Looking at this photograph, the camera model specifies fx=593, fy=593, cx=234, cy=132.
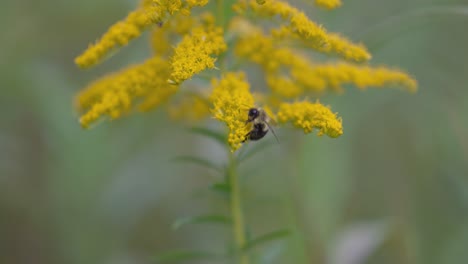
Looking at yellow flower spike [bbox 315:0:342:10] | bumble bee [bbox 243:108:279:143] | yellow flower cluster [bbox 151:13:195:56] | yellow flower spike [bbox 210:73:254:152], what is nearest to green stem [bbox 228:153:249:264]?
bumble bee [bbox 243:108:279:143]

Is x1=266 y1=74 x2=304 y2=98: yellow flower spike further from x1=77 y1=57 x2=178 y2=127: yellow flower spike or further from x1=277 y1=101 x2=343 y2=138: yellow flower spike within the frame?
x1=77 y1=57 x2=178 y2=127: yellow flower spike

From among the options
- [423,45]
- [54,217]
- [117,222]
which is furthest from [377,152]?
[54,217]

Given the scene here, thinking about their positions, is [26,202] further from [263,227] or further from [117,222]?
[263,227]

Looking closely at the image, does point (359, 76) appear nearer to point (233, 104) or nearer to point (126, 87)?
point (233, 104)

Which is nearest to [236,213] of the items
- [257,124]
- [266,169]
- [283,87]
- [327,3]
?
[257,124]

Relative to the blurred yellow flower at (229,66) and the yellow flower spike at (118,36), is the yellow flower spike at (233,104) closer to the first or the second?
the blurred yellow flower at (229,66)

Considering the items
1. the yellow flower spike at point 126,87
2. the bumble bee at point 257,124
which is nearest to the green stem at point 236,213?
the bumble bee at point 257,124
